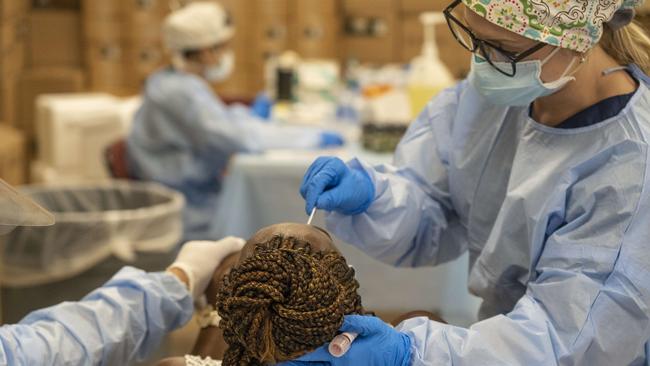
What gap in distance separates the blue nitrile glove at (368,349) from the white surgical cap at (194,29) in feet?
8.16

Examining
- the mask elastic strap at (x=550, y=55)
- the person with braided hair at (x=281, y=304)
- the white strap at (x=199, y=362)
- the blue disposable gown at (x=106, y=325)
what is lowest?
the white strap at (x=199, y=362)

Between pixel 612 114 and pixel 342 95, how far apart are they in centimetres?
293

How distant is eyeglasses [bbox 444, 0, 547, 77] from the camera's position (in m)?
1.29

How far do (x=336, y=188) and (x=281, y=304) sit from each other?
1.12ft

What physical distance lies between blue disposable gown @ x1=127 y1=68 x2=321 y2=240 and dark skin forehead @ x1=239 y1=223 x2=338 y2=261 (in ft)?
6.07

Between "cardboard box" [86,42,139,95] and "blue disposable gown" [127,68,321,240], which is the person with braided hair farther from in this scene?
"cardboard box" [86,42,139,95]

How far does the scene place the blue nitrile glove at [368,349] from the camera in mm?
1114

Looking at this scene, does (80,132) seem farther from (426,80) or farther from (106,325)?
(106,325)

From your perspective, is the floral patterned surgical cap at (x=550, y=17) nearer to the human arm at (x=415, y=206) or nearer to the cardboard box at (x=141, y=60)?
the human arm at (x=415, y=206)

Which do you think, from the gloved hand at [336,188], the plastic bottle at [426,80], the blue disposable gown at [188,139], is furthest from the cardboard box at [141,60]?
the gloved hand at [336,188]

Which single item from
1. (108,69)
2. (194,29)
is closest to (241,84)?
(108,69)

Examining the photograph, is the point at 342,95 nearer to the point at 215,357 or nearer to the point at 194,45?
the point at 194,45

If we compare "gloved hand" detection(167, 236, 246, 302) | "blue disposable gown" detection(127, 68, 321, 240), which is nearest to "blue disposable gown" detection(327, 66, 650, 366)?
"gloved hand" detection(167, 236, 246, 302)

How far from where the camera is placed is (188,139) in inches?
129
